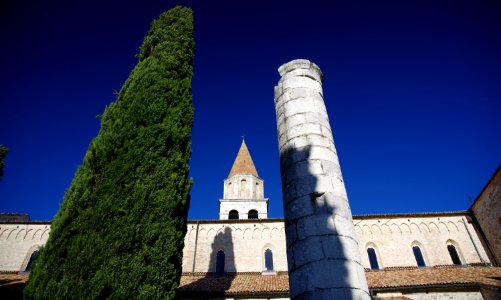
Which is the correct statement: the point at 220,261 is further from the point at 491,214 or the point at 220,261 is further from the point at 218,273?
the point at 491,214

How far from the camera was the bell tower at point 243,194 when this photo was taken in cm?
2664

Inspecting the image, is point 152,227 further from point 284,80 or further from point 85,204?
point 284,80

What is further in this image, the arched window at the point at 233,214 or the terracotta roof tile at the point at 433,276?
the arched window at the point at 233,214

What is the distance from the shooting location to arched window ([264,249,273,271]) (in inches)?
781

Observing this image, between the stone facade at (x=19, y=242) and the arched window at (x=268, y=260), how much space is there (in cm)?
1320

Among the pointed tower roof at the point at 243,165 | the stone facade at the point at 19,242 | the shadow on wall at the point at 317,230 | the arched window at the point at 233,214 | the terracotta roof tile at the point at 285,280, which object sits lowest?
the shadow on wall at the point at 317,230

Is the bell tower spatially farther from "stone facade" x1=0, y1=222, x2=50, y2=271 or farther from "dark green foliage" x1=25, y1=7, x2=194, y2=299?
"dark green foliage" x1=25, y1=7, x2=194, y2=299

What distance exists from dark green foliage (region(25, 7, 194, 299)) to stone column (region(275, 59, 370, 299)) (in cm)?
293

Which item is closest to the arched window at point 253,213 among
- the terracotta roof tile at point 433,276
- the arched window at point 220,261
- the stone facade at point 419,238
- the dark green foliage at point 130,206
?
the arched window at point 220,261

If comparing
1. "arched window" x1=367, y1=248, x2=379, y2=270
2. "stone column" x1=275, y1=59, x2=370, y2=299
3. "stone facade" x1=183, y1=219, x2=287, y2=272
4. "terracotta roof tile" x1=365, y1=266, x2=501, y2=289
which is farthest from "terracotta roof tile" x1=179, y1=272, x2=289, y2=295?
"stone column" x1=275, y1=59, x2=370, y2=299

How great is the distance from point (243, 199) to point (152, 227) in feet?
67.5

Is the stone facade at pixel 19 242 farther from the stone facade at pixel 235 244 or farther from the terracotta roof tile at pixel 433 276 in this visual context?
the terracotta roof tile at pixel 433 276

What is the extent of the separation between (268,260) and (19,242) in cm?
1532

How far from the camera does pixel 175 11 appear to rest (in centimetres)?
1221
